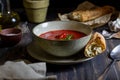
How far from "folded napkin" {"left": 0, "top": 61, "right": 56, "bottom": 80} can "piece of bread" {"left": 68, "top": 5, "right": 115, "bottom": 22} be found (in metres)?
0.43

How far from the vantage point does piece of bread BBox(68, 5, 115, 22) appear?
1.10 m

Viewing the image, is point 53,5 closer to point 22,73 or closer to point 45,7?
point 45,7

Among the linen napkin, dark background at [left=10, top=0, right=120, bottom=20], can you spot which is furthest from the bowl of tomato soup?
dark background at [left=10, top=0, right=120, bottom=20]

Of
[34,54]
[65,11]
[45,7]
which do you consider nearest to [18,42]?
[34,54]

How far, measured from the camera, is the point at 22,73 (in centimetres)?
66

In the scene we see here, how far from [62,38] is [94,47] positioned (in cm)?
9

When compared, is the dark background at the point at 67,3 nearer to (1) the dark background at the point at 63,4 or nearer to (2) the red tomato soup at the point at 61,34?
(1) the dark background at the point at 63,4

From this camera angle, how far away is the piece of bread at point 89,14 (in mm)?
1101

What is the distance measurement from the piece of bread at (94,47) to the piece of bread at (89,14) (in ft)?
0.98

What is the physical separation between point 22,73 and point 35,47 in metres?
0.18

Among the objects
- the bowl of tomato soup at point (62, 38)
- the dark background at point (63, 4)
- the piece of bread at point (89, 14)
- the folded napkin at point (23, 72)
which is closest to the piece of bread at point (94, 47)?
the bowl of tomato soup at point (62, 38)

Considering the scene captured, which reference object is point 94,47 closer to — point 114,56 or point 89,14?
point 114,56

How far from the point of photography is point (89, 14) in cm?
111

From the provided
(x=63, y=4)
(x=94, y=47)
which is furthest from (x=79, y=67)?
(x=63, y=4)
